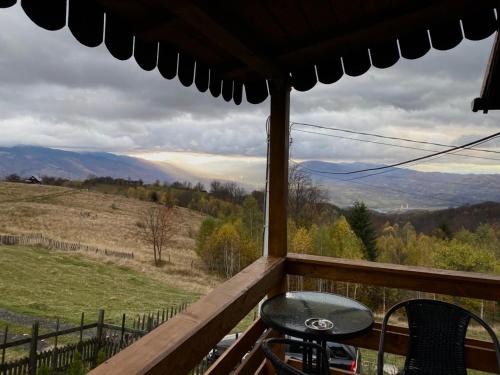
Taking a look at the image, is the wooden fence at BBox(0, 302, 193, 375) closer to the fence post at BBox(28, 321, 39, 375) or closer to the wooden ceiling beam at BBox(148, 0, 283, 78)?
the fence post at BBox(28, 321, 39, 375)

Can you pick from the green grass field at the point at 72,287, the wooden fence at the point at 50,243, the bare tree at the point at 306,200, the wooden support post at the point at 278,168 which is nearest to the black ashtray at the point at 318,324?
the wooden support post at the point at 278,168

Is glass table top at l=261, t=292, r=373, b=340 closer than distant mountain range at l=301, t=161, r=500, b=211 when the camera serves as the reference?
Yes

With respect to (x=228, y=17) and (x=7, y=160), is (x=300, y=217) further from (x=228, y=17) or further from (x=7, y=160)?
(x=228, y=17)

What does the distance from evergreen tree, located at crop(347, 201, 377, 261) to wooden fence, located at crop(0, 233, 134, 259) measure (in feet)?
37.7

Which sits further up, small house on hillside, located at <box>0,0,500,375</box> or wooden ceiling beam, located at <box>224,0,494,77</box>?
wooden ceiling beam, located at <box>224,0,494,77</box>

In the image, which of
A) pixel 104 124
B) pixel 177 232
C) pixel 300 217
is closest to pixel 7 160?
pixel 177 232

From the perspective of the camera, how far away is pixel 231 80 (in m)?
2.04

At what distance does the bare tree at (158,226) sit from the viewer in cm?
1769

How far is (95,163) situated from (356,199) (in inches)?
809

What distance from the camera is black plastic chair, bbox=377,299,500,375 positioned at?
151cm

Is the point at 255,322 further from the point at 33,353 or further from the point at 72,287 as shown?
the point at 72,287

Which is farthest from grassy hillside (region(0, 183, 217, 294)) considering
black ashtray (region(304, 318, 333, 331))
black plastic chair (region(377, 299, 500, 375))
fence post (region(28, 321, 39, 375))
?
black plastic chair (region(377, 299, 500, 375))

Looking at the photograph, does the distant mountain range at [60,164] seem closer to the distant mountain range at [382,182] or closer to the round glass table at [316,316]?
the distant mountain range at [382,182]

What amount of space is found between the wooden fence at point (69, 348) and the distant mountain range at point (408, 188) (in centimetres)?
771
